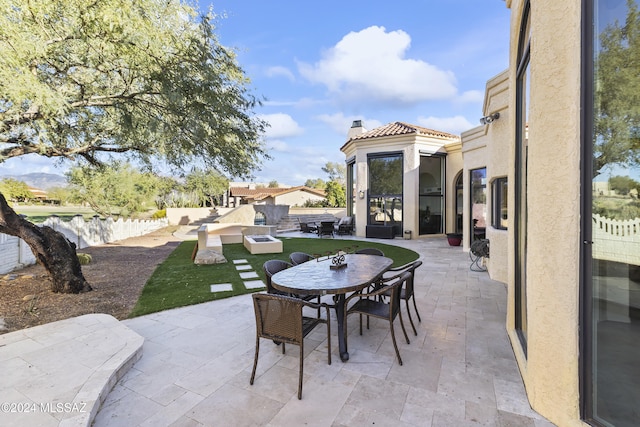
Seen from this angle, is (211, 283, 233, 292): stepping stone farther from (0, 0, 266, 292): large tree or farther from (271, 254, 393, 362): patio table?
(271, 254, 393, 362): patio table

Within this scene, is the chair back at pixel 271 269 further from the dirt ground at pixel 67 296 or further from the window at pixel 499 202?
the window at pixel 499 202

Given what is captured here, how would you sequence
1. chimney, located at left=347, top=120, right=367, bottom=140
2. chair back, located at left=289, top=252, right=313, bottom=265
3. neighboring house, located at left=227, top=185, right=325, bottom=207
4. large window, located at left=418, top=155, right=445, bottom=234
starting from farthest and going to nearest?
1. neighboring house, located at left=227, top=185, right=325, bottom=207
2. chimney, located at left=347, top=120, right=367, bottom=140
3. large window, located at left=418, top=155, right=445, bottom=234
4. chair back, located at left=289, top=252, right=313, bottom=265

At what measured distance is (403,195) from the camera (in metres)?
15.1

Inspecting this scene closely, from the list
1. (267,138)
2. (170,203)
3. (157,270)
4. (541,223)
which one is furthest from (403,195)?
(170,203)

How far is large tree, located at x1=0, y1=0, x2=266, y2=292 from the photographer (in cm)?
448

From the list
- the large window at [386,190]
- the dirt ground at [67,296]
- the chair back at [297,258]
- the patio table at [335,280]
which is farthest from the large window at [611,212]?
the large window at [386,190]

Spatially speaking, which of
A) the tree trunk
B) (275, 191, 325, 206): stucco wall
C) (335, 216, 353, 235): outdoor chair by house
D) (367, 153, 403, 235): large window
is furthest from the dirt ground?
(275, 191, 325, 206): stucco wall

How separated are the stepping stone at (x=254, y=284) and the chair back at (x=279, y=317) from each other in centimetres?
354

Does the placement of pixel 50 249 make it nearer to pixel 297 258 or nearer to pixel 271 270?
pixel 271 270

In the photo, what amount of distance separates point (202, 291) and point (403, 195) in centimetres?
1143

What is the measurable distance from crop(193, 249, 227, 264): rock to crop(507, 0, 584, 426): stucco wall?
8.25 metres

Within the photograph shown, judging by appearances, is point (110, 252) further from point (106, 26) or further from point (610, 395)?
point (610, 395)

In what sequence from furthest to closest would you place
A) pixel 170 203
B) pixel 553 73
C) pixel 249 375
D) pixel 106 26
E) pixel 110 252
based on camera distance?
pixel 170 203 → pixel 110 252 → pixel 106 26 → pixel 249 375 → pixel 553 73

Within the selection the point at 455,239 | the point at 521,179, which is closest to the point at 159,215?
the point at 455,239
